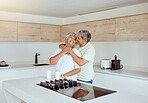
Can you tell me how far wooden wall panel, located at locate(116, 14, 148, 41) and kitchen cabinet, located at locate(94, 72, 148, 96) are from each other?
0.89 metres

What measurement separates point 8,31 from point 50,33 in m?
1.26

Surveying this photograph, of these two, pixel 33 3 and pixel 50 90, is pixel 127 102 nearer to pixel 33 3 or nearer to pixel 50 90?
pixel 50 90

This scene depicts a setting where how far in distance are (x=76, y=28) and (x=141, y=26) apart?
6.37 feet

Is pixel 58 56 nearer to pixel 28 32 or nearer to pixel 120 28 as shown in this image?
pixel 120 28

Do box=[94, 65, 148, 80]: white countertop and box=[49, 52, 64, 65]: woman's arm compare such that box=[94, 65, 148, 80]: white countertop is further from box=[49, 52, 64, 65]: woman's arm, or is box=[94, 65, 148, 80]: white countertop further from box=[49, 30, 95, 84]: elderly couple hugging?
box=[49, 52, 64, 65]: woman's arm

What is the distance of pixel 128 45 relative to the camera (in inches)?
163

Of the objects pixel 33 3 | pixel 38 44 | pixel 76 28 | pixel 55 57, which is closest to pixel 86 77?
pixel 55 57

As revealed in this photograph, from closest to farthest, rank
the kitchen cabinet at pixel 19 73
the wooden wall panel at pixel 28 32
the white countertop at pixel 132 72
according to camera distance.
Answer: the white countertop at pixel 132 72 < the kitchen cabinet at pixel 19 73 < the wooden wall panel at pixel 28 32

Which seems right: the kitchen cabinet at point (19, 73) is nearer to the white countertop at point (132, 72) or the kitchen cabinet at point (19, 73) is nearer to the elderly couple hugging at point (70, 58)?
the white countertop at point (132, 72)

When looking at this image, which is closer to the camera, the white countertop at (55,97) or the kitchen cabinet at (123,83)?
the white countertop at (55,97)

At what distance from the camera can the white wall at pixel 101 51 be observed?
12.9 ft

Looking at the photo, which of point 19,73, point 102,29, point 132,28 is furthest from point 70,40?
point 19,73

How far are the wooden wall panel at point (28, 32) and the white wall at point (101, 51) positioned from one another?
14.9 inches

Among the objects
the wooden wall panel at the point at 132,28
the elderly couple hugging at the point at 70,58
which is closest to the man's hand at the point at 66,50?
the elderly couple hugging at the point at 70,58
